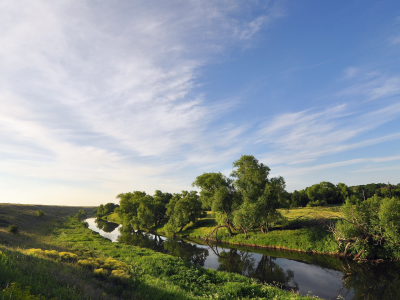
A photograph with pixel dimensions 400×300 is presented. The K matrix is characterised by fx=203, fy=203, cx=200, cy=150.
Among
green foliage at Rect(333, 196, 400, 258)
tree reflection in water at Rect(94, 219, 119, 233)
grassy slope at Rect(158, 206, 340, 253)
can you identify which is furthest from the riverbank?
tree reflection in water at Rect(94, 219, 119, 233)

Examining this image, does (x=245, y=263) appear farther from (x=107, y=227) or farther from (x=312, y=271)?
(x=107, y=227)

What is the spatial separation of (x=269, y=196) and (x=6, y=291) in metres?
40.8

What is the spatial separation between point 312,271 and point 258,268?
691cm

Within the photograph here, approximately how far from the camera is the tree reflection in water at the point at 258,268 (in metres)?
23.7

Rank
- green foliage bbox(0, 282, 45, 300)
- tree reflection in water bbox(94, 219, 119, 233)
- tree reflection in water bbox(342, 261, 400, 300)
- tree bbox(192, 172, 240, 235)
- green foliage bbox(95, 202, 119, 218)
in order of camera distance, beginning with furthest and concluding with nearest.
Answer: green foliage bbox(95, 202, 119, 218) → tree reflection in water bbox(94, 219, 119, 233) → tree bbox(192, 172, 240, 235) → tree reflection in water bbox(342, 261, 400, 300) → green foliage bbox(0, 282, 45, 300)

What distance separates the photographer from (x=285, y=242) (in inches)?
1538

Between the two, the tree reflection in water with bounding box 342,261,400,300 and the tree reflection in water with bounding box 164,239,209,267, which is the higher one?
the tree reflection in water with bounding box 342,261,400,300

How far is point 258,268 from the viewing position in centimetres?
2855

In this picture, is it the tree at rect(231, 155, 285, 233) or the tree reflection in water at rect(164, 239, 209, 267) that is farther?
the tree at rect(231, 155, 285, 233)

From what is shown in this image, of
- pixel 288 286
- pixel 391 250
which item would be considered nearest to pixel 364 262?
pixel 391 250

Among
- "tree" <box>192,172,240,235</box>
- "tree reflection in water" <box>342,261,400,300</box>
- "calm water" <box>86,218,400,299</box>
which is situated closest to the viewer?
"tree reflection in water" <box>342,261,400,300</box>

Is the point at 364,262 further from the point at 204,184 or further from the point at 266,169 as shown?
the point at 204,184

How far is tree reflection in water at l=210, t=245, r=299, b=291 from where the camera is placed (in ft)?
77.8

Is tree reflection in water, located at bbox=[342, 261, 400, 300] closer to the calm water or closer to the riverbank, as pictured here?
the calm water
